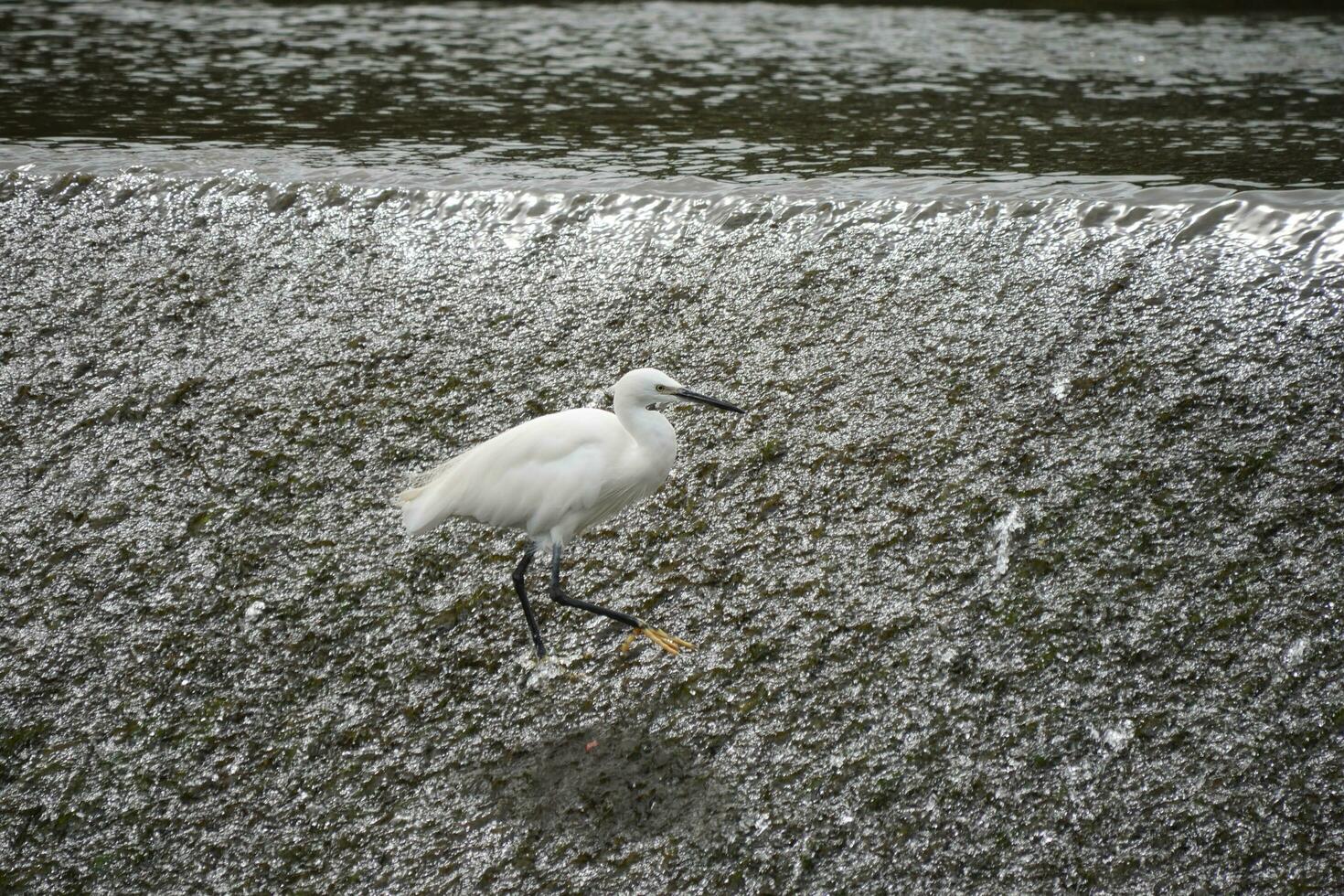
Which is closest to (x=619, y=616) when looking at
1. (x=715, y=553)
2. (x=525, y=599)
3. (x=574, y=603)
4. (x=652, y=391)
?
(x=574, y=603)

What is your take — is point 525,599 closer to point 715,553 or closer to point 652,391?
point 715,553

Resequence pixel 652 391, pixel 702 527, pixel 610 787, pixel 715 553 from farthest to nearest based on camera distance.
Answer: pixel 702 527 < pixel 715 553 < pixel 652 391 < pixel 610 787

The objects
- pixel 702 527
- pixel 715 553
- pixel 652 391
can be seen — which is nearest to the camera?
pixel 652 391

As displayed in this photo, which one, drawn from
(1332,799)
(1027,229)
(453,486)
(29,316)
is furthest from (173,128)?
(1332,799)

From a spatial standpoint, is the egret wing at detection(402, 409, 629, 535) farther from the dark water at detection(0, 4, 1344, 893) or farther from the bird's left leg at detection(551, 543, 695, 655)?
the dark water at detection(0, 4, 1344, 893)

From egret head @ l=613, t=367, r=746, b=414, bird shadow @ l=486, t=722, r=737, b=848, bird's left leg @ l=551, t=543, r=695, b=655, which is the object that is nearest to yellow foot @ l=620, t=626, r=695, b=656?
bird's left leg @ l=551, t=543, r=695, b=655

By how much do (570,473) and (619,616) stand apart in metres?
0.53

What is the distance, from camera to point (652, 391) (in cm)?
430

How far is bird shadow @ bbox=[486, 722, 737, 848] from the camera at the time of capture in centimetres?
405

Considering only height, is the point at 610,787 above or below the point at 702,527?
below

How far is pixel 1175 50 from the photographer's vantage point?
10305 mm

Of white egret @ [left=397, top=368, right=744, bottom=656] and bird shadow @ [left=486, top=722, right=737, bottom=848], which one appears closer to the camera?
bird shadow @ [left=486, top=722, right=737, bottom=848]

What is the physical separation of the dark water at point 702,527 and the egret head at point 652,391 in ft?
2.34

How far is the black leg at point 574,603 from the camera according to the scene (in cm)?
446
